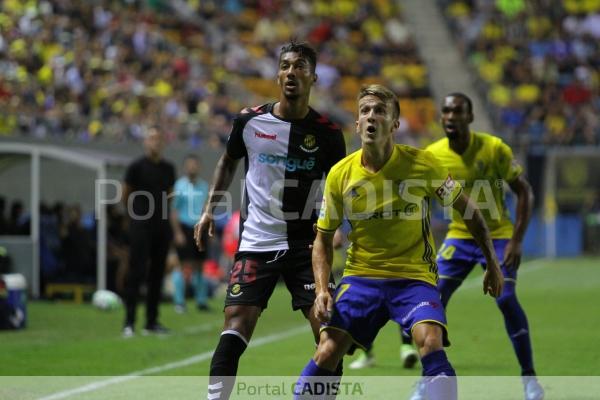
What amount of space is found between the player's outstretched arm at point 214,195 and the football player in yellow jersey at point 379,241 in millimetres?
1042

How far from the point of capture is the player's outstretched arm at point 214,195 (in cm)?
779

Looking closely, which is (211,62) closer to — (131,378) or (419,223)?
(131,378)

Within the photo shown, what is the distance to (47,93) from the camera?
83.1ft

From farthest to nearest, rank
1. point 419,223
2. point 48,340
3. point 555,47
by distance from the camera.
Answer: point 555,47 < point 48,340 < point 419,223

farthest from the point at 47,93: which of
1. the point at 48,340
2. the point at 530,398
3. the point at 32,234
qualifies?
the point at 530,398

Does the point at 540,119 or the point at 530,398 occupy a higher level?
the point at 540,119

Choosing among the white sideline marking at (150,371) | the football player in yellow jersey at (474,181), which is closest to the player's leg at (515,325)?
the football player in yellow jersey at (474,181)

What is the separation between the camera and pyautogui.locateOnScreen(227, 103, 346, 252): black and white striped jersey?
25.1 ft

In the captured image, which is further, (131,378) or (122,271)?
(122,271)

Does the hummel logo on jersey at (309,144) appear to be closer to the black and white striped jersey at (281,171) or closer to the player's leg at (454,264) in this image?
the black and white striped jersey at (281,171)

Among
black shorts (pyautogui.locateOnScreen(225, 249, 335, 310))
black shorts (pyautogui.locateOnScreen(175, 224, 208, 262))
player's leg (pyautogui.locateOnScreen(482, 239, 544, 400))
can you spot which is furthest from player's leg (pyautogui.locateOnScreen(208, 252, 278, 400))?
black shorts (pyautogui.locateOnScreen(175, 224, 208, 262))

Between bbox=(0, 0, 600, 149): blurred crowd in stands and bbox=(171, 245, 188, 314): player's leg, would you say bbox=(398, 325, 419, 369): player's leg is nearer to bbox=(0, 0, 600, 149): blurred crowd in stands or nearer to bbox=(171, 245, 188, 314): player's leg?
bbox=(171, 245, 188, 314): player's leg

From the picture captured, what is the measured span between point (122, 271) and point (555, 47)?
21.7 meters

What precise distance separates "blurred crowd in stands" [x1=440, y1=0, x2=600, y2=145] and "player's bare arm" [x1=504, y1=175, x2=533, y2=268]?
2236 cm
